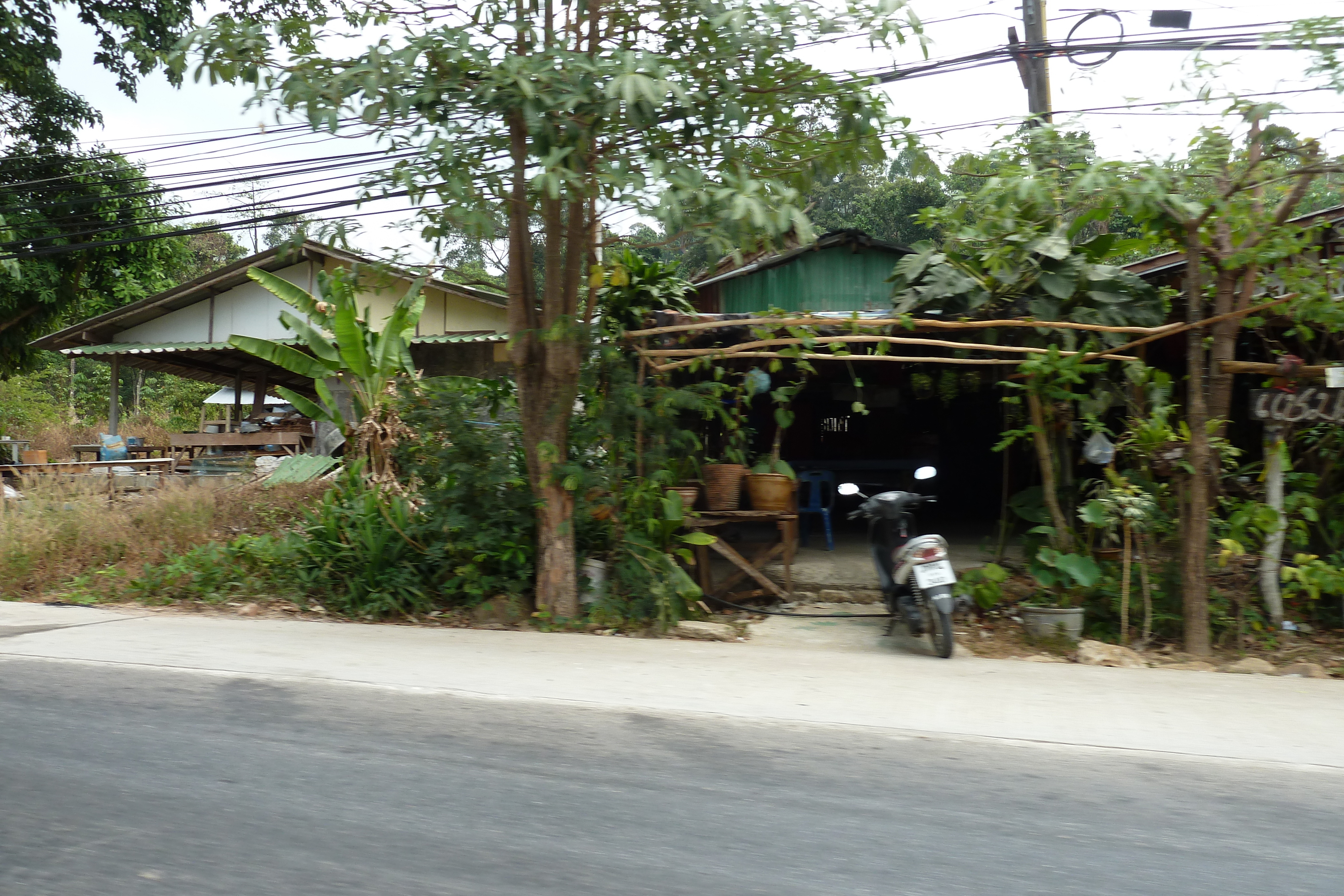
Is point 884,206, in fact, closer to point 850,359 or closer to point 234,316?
point 234,316

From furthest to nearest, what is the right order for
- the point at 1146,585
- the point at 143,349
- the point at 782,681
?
the point at 143,349 < the point at 1146,585 < the point at 782,681

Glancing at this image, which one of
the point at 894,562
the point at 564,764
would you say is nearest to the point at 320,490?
the point at 894,562

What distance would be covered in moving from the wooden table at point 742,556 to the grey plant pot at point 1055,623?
7.12ft

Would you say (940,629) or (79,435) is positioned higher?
(79,435)

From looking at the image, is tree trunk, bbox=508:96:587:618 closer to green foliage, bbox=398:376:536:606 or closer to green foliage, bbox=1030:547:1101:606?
green foliage, bbox=398:376:536:606

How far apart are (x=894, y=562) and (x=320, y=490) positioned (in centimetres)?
681

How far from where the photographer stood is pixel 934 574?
6875 millimetres

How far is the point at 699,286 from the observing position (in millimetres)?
15359

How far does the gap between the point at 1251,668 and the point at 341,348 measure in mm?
8259

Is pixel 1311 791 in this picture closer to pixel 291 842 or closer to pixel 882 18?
pixel 291 842

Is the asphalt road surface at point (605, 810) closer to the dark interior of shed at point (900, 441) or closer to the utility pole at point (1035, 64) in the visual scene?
the dark interior of shed at point (900, 441)

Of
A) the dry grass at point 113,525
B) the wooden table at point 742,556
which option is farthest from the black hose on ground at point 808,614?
the dry grass at point 113,525

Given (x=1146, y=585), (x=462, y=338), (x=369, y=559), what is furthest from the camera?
(x=462, y=338)

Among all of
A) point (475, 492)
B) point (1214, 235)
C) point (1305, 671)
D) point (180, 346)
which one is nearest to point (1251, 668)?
point (1305, 671)
